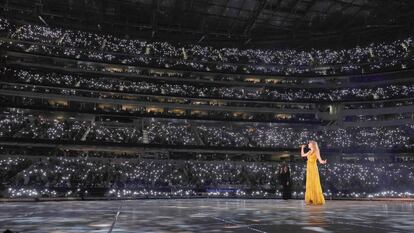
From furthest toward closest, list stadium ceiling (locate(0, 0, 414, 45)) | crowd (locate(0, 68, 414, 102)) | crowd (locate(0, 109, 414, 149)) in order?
crowd (locate(0, 68, 414, 102)) → crowd (locate(0, 109, 414, 149)) → stadium ceiling (locate(0, 0, 414, 45))

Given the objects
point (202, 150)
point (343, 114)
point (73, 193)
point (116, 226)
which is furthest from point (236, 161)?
point (116, 226)

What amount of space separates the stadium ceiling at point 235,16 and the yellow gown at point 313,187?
2188 centimetres

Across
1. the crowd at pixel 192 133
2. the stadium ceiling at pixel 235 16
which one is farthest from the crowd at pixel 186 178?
the stadium ceiling at pixel 235 16

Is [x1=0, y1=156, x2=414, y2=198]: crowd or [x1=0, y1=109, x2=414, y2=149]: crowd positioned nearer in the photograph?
[x1=0, y1=156, x2=414, y2=198]: crowd

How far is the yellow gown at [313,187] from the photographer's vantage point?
16.7 metres

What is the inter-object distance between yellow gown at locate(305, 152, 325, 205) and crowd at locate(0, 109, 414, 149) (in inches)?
1035

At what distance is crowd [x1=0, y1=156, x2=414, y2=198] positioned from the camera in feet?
99.3

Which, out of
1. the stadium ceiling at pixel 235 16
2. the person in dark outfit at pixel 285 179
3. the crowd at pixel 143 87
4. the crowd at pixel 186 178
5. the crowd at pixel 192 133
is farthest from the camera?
the crowd at pixel 143 87

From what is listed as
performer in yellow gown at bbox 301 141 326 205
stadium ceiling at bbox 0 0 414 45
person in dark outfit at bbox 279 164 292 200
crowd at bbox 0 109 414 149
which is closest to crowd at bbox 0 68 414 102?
crowd at bbox 0 109 414 149

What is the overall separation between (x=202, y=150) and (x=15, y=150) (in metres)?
17.6

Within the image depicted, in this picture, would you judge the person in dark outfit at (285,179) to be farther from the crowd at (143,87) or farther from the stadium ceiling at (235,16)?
the crowd at (143,87)

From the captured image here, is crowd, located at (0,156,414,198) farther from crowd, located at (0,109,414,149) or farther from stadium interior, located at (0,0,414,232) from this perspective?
crowd, located at (0,109,414,149)

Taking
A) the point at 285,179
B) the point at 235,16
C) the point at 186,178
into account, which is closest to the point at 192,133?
the point at 186,178

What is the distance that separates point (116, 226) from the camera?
7.43 m
